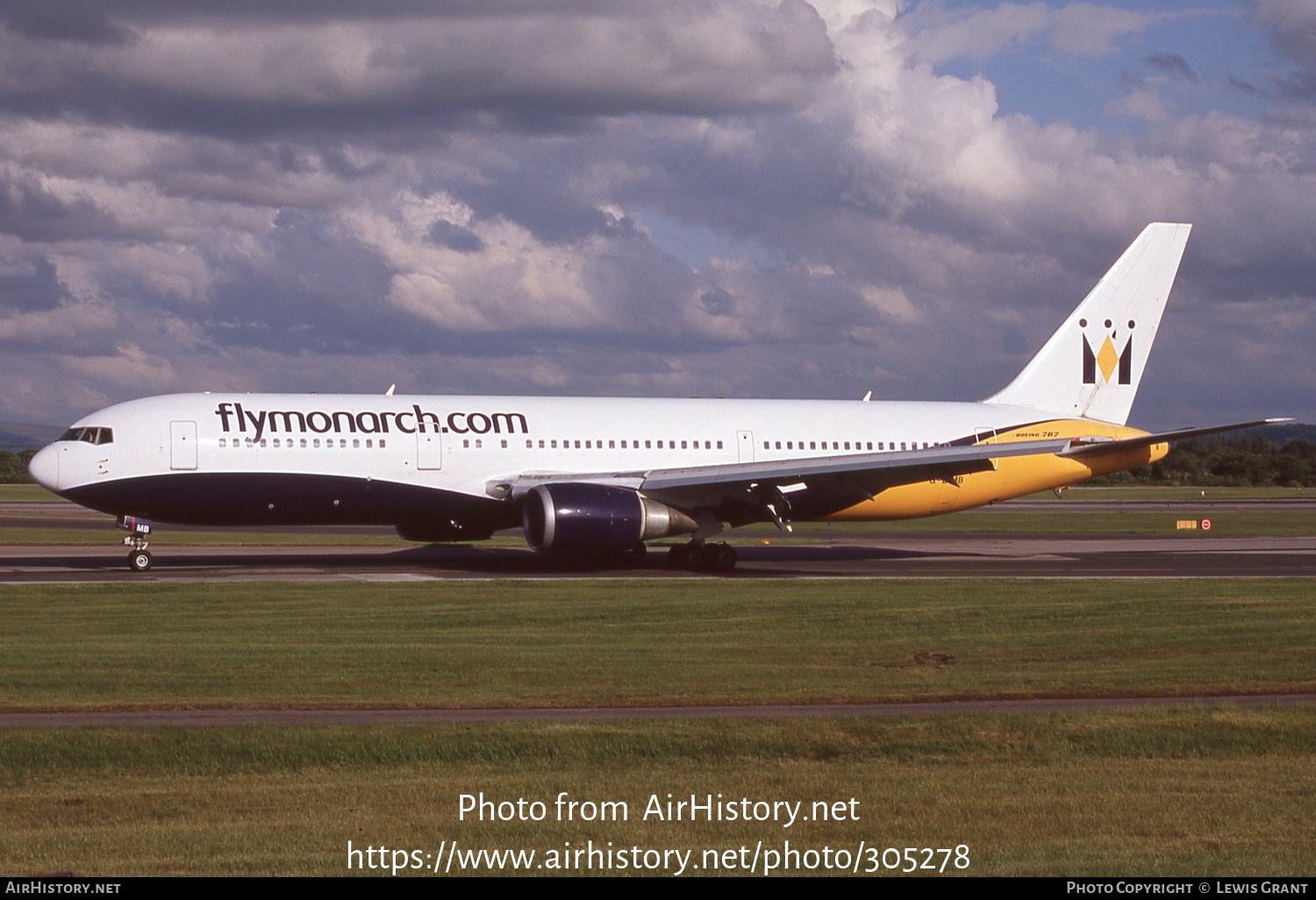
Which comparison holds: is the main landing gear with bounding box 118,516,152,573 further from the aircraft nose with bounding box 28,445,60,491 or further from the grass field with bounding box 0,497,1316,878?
the grass field with bounding box 0,497,1316,878

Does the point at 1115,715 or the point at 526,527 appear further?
the point at 526,527

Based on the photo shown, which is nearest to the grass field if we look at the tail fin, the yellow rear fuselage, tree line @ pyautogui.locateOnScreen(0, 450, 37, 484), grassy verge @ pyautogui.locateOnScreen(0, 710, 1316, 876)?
grassy verge @ pyautogui.locateOnScreen(0, 710, 1316, 876)

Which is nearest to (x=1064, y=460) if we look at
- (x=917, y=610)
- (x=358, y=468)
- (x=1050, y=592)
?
(x=1050, y=592)

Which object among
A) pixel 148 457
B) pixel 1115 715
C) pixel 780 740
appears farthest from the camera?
pixel 148 457

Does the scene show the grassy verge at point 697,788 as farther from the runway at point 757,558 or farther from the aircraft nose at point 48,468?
the aircraft nose at point 48,468

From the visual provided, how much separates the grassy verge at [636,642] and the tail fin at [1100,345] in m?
12.0

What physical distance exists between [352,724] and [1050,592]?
1846 centimetres

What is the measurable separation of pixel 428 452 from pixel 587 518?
508 cm

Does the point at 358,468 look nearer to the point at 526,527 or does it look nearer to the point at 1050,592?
the point at 526,527

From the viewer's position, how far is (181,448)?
32.5 metres

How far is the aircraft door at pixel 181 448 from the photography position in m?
32.4

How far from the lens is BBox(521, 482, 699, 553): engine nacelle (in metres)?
31.8

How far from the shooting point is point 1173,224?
4206 centimetres

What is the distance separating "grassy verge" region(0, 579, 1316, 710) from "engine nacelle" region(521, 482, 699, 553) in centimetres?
169
